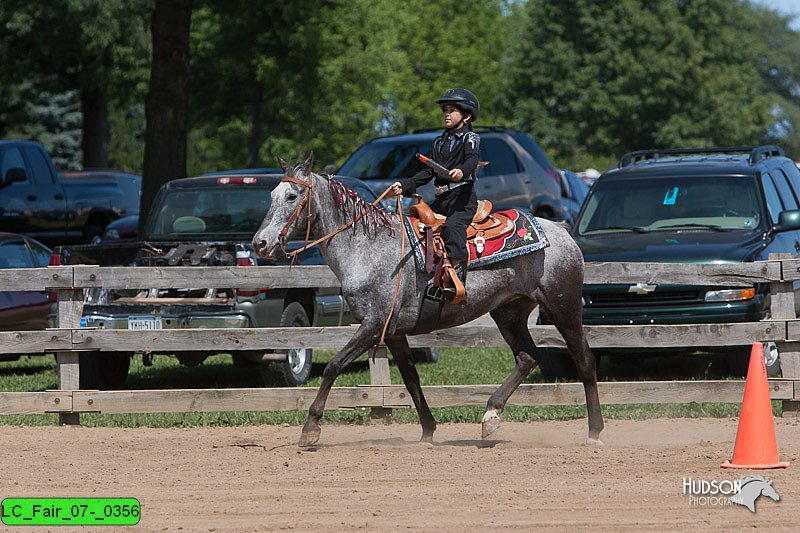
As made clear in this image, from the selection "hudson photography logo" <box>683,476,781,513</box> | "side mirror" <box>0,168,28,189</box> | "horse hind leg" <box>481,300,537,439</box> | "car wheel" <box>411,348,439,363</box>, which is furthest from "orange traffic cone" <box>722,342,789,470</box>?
"side mirror" <box>0,168,28,189</box>

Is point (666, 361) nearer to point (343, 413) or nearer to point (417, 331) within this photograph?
point (343, 413)

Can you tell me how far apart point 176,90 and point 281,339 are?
9021 millimetres

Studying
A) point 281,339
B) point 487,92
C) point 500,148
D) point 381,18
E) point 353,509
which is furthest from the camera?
point 487,92

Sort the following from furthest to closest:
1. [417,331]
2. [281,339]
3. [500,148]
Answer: [500,148], [281,339], [417,331]

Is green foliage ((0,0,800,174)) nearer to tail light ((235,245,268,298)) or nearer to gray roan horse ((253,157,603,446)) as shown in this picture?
tail light ((235,245,268,298))

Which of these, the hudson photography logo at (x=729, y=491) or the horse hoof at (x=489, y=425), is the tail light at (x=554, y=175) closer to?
the horse hoof at (x=489, y=425)

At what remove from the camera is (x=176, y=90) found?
1964cm

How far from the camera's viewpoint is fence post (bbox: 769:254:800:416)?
38.3 ft

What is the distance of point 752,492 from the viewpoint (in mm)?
7926

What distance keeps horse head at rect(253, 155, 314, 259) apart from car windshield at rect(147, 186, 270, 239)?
13.9 feet

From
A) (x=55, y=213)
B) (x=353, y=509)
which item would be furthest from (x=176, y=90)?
(x=353, y=509)

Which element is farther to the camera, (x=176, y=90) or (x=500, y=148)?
(x=500, y=148)

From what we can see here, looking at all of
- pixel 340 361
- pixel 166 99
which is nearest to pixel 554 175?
pixel 166 99

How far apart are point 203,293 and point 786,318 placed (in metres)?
5.61
